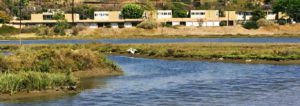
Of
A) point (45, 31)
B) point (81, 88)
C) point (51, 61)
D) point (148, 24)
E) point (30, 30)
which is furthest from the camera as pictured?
point (148, 24)

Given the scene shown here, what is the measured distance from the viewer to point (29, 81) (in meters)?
34.8

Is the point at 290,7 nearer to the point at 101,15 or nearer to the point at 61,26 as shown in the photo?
the point at 101,15

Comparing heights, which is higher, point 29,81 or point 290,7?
point 290,7

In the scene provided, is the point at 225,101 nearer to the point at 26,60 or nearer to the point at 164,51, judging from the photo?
the point at 26,60

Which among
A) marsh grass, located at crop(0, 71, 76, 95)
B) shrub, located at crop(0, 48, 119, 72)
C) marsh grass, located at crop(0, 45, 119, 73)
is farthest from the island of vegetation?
marsh grass, located at crop(0, 71, 76, 95)

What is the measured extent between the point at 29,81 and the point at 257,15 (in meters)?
135

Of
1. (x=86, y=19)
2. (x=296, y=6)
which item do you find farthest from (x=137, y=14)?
(x=296, y=6)

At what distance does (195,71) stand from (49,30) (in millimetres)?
94197

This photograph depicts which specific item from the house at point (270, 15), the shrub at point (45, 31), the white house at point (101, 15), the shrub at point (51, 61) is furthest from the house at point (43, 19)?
the shrub at point (51, 61)

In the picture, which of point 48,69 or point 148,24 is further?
point 148,24

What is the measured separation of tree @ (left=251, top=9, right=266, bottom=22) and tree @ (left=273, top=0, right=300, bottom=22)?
421 centimetres

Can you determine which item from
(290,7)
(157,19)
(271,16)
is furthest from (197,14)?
(290,7)

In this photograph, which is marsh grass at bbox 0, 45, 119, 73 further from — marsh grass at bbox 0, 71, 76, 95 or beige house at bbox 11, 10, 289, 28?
beige house at bbox 11, 10, 289, 28

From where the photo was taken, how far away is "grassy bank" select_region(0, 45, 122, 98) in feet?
113
